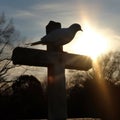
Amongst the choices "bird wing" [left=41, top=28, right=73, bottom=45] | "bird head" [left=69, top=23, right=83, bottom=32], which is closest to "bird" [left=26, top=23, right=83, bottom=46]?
"bird wing" [left=41, top=28, right=73, bottom=45]

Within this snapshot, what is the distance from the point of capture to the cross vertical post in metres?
4.99

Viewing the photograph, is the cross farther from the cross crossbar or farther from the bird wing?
the bird wing

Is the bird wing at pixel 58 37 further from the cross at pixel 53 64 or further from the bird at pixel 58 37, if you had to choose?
the cross at pixel 53 64

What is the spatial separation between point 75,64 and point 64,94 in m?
0.61

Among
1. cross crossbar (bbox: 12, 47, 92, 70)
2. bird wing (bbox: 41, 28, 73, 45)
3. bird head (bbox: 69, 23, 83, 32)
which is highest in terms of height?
bird head (bbox: 69, 23, 83, 32)

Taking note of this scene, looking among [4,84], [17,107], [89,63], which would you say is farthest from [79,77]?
[89,63]

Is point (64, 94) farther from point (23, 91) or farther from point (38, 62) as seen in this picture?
point (23, 91)

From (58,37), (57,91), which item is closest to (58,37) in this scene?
(58,37)

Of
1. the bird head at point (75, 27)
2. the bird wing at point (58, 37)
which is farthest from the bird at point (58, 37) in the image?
the bird head at point (75, 27)

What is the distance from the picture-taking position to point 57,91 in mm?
5059

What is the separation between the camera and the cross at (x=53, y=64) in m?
4.85

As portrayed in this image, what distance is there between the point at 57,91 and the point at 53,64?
0.37m

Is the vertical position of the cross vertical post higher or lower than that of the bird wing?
lower

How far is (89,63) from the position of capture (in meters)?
5.75
